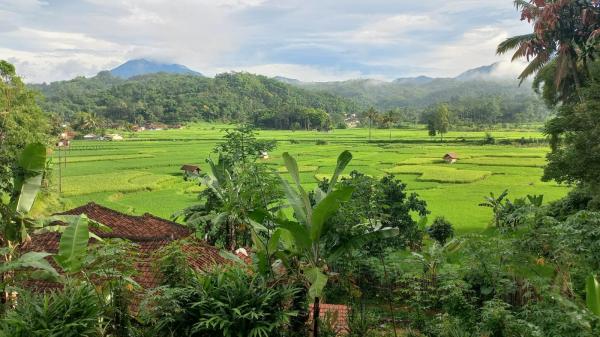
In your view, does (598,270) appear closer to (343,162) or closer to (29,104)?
(343,162)

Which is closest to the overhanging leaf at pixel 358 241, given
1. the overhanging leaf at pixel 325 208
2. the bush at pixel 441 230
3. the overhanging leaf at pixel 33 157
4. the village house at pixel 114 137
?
Result: the overhanging leaf at pixel 325 208

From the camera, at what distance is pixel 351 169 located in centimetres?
3309

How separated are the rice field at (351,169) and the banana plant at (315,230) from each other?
23.0ft

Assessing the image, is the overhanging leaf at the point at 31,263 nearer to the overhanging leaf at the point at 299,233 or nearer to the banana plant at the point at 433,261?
the overhanging leaf at the point at 299,233

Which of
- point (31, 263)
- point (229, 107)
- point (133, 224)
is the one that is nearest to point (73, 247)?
point (31, 263)

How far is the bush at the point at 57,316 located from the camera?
3668 millimetres

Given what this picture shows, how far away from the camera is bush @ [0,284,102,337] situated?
12.0 ft

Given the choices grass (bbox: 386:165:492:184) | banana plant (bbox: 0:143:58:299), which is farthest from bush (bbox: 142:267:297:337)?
grass (bbox: 386:165:492:184)

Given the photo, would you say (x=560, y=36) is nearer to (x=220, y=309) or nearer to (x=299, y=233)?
(x=299, y=233)

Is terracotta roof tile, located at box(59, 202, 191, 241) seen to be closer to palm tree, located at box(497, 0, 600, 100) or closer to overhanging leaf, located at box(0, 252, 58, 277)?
overhanging leaf, located at box(0, 252, 58, 277)

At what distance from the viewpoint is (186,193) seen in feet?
85.3

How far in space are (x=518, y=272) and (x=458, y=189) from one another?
19846 millimetres

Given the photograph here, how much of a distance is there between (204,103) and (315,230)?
304 ft

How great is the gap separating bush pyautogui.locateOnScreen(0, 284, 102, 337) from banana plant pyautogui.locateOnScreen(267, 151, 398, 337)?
6.07ft
